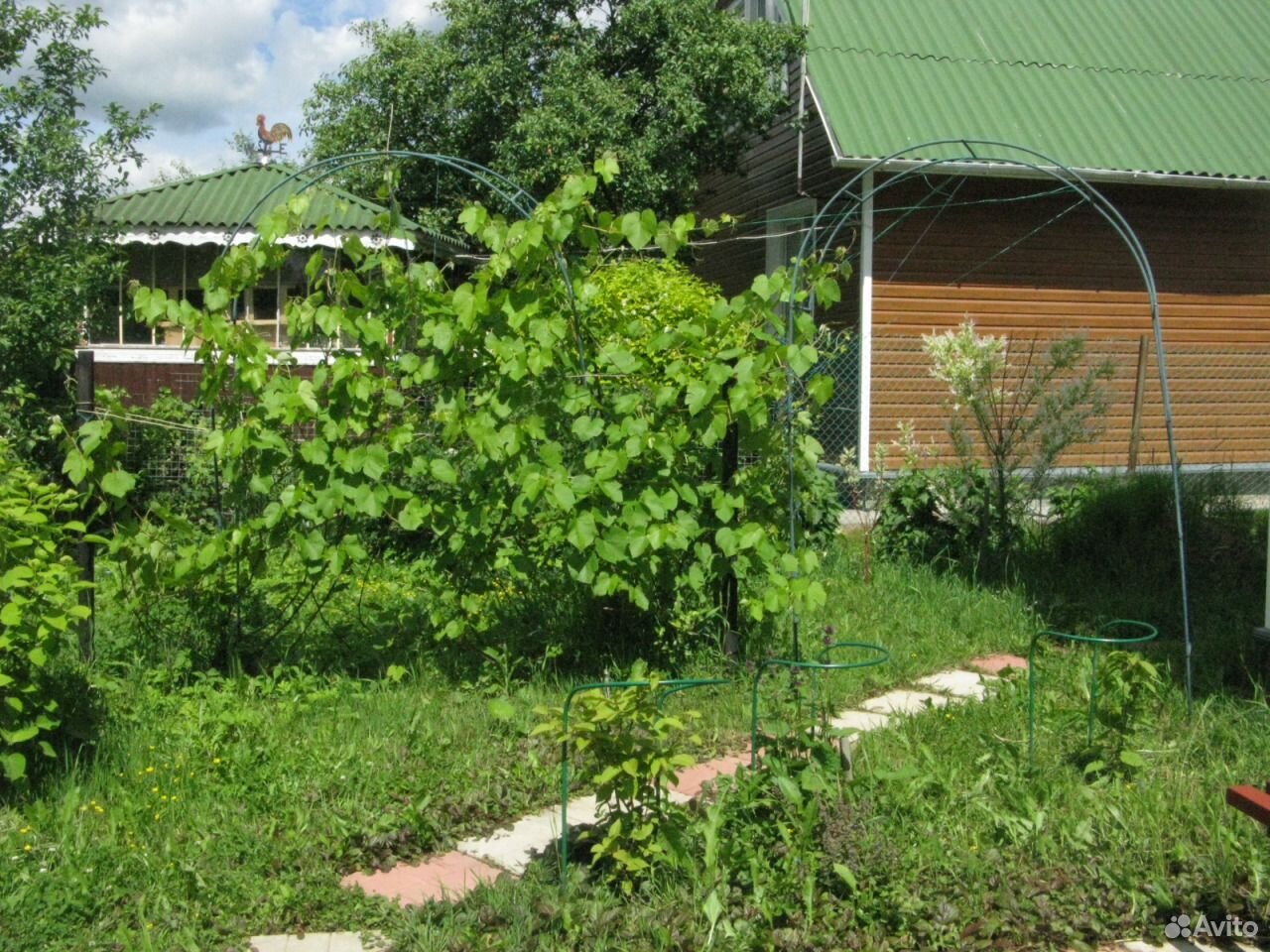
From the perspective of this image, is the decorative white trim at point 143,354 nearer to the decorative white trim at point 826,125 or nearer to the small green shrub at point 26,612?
the decorative white trim at point 826,125

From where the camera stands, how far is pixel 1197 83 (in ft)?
45.9

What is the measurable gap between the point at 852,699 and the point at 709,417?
59.6 inches

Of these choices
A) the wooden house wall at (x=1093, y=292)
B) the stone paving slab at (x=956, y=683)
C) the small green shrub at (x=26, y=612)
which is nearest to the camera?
the small green shrub at (x=26, y=612)

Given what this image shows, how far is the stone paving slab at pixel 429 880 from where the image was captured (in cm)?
376

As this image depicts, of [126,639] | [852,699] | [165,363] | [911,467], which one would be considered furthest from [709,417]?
[165,363]

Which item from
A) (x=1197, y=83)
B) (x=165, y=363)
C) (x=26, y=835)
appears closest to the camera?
(x=26, y=835)

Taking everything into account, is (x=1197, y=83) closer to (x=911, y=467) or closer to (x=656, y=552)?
(x=911, y=467)

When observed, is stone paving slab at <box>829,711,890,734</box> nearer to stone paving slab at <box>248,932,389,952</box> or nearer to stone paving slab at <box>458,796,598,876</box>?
stone paving slab at <box>458,796,598,876</box>

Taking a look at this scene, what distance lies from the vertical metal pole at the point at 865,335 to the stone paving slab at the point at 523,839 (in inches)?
316

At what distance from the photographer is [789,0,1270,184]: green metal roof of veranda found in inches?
491

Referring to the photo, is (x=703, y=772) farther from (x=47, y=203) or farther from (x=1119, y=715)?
(x=47, y=203)

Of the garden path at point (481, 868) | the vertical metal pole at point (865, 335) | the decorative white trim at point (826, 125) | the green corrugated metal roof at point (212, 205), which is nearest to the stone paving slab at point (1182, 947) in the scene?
the garden path at point (481, 868)

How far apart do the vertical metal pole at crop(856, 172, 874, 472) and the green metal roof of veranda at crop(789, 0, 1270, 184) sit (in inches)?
25.3

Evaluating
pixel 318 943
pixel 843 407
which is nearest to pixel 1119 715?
pixel 318 943
